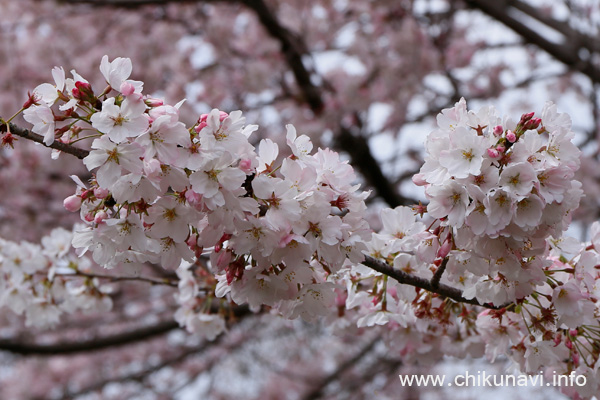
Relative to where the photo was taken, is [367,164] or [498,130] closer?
[498,130]

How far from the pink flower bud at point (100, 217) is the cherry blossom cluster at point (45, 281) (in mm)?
1047

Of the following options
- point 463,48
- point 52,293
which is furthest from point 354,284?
point 463,48

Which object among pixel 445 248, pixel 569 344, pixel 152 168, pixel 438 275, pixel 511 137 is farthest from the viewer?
pixel 569 344

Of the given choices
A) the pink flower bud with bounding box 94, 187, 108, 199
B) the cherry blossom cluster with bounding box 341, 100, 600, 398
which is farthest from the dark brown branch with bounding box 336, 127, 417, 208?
the pink flower bud with bounding box 94, 187, 108, 199

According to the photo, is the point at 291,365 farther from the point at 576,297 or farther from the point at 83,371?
the point at 576,297

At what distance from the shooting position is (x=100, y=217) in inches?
55.2

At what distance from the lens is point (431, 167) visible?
1400mm

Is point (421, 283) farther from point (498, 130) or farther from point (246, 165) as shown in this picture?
point (246, 165)

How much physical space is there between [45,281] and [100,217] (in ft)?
3.77

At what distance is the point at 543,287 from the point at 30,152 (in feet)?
19.1

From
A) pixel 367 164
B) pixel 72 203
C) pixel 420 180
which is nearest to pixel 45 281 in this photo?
pixel 72 203

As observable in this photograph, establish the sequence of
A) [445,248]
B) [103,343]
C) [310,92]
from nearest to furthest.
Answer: [445,248], [103,343], [310,92]

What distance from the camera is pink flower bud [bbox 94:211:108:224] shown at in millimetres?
1396

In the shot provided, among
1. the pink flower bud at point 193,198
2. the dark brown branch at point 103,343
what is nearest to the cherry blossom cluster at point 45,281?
the pink flower bud at point 193,198
